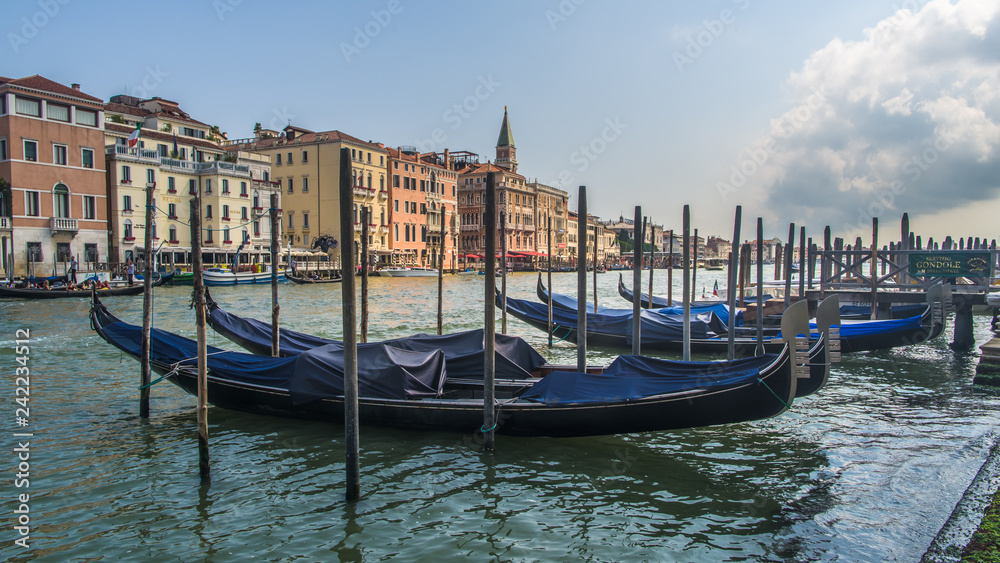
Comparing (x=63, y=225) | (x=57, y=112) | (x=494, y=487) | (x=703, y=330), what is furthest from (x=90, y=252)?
(x=494, y=487)

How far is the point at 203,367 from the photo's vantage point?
5016 mm

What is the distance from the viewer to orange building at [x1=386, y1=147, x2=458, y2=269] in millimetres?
44406

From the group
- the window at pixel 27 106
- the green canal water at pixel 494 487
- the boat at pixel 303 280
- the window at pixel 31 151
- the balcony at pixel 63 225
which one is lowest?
the green canal water at pixel 494 487

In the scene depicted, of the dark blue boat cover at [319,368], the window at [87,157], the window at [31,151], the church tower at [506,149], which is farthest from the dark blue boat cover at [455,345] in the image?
the church tower at [506,149]

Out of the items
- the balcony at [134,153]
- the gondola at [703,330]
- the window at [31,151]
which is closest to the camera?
the gondola at [703,330]

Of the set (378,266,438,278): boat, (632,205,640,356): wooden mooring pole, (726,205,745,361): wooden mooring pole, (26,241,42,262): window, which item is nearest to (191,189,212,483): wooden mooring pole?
(632,205,640,356): wooden mooring pole

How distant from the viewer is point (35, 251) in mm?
24312

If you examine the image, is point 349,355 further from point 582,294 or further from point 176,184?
point 176,184

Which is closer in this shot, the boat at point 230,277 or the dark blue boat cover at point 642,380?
the dark blue boat cover at point 642,380

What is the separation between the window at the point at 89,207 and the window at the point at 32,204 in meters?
1.73

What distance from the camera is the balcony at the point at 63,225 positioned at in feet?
80.9

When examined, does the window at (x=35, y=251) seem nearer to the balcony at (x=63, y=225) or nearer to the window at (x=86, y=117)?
the balcony at (x=63, y=225)

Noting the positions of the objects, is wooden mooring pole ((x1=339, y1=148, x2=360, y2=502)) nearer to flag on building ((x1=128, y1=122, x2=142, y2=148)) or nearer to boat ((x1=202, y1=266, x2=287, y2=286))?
flag on building ((x1=128, y1=122, x2=142, y2=148))

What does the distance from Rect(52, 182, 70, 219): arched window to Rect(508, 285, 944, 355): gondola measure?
2124 cm
